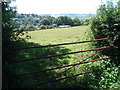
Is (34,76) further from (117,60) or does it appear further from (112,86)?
(117,60)

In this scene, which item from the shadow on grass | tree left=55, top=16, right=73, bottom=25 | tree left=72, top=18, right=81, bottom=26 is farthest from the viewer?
tree left=72, top=18, right=81, bottom=26

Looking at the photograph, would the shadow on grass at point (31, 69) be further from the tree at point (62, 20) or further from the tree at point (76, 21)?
the tree at point (76, 21)

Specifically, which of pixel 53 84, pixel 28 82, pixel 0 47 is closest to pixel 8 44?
pixel 0 47

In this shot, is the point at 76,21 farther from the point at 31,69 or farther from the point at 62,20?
the point at 31,69

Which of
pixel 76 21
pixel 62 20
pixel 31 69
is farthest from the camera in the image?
pixel 76 21

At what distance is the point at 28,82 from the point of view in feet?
11.7

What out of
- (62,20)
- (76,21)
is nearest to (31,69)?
(62,20)

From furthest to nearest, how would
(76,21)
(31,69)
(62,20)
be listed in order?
(76,21), (62,20), (31,69)

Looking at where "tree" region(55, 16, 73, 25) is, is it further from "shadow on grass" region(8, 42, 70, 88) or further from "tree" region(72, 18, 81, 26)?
"shadow on grass" region(8, 42, 70, 88)

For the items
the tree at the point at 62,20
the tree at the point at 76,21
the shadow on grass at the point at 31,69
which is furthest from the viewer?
the tree at the point at 76,21

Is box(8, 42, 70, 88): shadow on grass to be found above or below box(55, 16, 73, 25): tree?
below

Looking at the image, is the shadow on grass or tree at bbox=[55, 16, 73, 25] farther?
tree at bbox=[55, 16, 73, 25]

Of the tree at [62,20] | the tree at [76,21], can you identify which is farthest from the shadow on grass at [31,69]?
the tree at [76,21]

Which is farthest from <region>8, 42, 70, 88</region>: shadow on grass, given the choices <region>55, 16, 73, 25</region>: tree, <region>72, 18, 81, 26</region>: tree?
<region>72, 18, 81, 26</region>: tree
